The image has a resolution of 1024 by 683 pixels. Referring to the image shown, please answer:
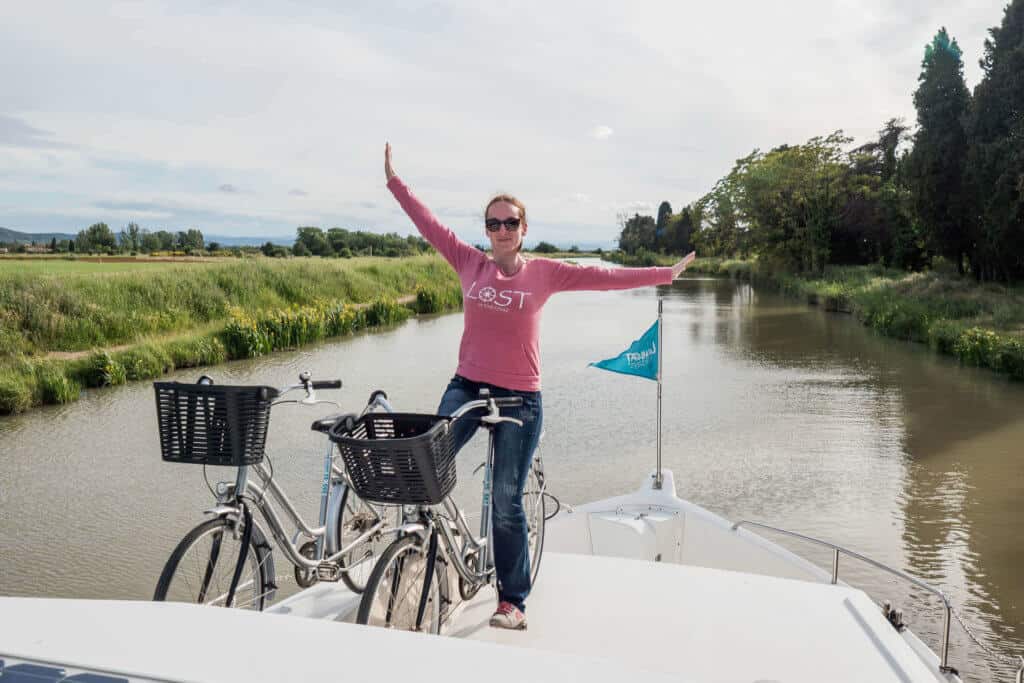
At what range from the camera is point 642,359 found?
561 cm

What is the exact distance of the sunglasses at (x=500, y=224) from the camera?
339 cm

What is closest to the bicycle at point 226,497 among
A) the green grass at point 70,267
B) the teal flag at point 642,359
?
the teal flag at point 642,359

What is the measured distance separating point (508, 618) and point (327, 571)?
0.73 meters

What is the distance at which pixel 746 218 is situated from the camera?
51.9 meters

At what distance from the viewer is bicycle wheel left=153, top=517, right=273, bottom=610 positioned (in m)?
2.75

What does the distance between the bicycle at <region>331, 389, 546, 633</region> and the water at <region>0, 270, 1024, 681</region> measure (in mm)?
3440

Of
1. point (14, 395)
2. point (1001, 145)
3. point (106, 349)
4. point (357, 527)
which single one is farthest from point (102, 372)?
point (1001, 145)

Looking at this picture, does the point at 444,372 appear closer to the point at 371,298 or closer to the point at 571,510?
the point at 571,510

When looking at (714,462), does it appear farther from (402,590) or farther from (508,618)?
(402,590)

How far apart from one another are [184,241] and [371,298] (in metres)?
16.4

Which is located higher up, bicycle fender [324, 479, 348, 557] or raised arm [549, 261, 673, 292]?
raised arm [549, 261, 673, 292]

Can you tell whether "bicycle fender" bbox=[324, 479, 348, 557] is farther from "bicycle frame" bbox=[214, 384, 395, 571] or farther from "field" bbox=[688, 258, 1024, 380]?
"field" bbox=[688, 258, 1024, 380]

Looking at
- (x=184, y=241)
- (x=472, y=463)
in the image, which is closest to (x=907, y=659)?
(x=472, y=463)

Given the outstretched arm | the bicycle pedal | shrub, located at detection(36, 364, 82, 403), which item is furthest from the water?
the bicycle pedal
